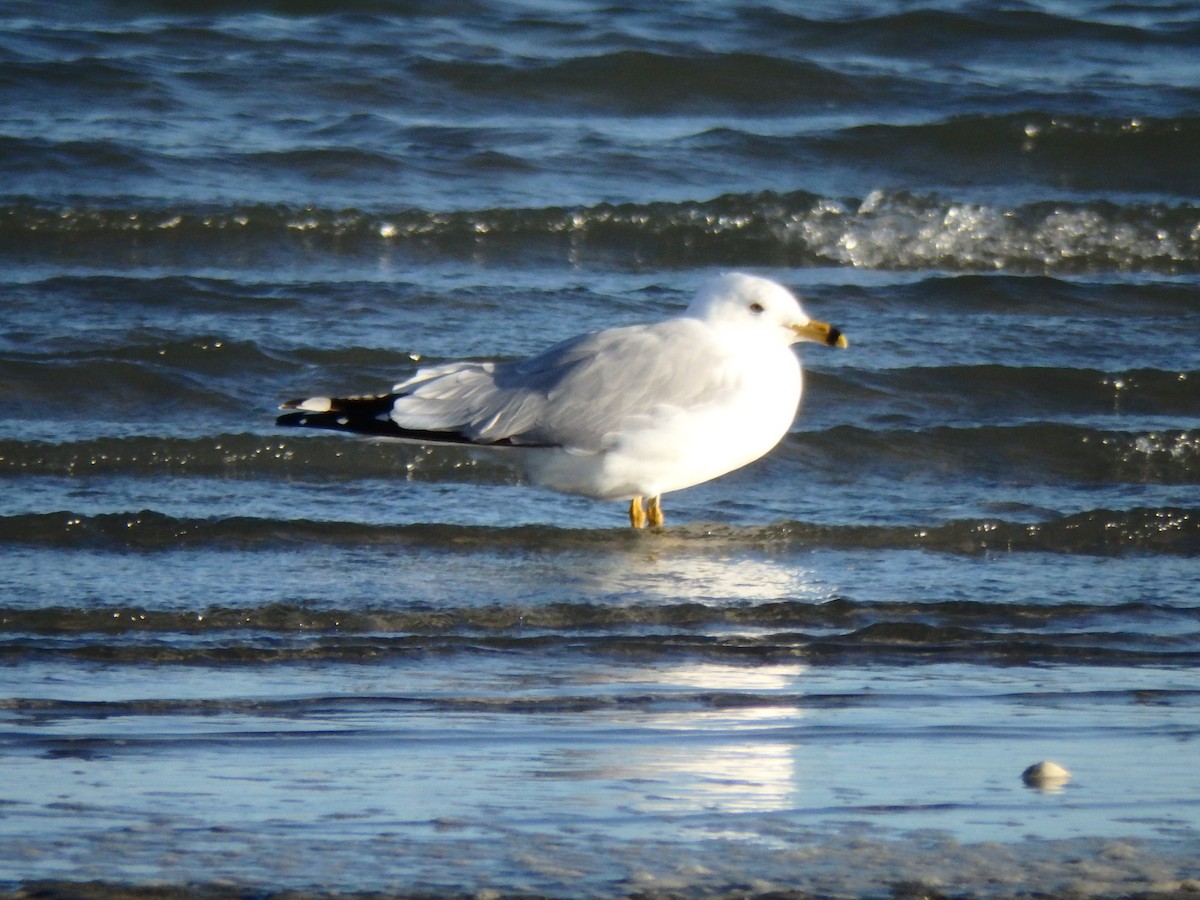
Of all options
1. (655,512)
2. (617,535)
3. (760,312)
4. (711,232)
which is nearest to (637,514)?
(655,512)

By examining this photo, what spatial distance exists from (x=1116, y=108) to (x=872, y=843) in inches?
367

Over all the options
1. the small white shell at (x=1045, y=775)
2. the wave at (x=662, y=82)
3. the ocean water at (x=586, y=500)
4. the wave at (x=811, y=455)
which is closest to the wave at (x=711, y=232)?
the ocean water at (x=586, y=500)

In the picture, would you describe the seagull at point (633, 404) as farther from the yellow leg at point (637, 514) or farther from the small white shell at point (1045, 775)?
the small white shell at point (1045, 775)

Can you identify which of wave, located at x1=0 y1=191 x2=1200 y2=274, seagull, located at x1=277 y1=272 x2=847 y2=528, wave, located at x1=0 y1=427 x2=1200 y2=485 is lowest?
wave, located at x1=0 y1=427 x2=1200 y2=485

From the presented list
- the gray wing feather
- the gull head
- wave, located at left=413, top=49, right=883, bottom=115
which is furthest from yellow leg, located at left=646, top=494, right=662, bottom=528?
wave, located at left=413, top=49, right=883, bottom=115

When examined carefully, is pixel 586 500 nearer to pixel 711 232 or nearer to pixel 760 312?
pixel 760 312

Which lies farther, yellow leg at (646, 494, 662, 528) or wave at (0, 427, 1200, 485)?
wave at (0, 427, 1200, 485)

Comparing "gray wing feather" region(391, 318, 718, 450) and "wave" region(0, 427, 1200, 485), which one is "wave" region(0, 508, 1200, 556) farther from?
"wave" region(0, 427, 1200, 485)

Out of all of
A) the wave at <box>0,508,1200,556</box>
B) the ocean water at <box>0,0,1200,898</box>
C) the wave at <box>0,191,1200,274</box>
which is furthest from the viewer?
the wave at <box>0,191,1200,274</box>

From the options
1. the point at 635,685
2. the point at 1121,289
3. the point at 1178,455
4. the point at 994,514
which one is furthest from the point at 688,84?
the point at 635,685

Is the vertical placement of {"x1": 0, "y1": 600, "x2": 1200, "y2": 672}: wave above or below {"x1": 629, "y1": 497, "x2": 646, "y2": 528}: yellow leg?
below

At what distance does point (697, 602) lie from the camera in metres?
4.38

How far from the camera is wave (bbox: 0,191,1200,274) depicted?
888 centimetres

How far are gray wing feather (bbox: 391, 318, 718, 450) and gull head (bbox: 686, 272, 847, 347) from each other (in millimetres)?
101
